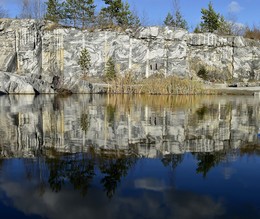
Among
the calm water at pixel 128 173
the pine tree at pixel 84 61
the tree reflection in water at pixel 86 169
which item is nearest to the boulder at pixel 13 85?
the pine tree at pixel 84 61

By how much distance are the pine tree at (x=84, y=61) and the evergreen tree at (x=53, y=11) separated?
4.08 meters

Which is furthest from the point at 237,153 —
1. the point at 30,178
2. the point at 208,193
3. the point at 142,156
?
the point at 30,178

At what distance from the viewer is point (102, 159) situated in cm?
387

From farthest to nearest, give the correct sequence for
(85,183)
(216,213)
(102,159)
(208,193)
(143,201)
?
(102,159)
(85,183)
(208,193)
(143,201)
(216,213)

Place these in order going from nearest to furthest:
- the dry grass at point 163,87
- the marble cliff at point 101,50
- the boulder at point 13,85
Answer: the dry grass at point 163,87 → the boulder at point 13,85 → the marble cliff at point 101,50

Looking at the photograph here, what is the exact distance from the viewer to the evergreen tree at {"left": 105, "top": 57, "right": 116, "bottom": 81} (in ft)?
75.2

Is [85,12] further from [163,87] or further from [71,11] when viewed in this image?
[163,87]

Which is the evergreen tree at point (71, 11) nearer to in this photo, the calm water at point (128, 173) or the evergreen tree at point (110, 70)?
the evergreen tree at point (110, 70)

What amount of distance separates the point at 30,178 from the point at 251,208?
2.05 meters

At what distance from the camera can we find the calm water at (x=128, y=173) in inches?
97.3

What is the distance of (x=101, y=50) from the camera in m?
24.3

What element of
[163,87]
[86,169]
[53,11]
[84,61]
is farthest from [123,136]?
[53,11]

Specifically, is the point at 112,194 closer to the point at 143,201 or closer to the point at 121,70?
the point at 143,201

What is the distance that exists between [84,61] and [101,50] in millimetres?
1659
